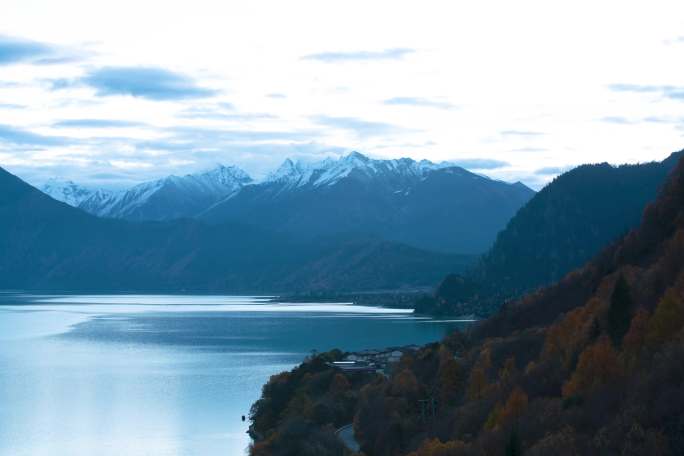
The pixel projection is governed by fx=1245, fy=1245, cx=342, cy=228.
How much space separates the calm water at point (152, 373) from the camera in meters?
50.8

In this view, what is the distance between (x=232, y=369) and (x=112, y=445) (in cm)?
2710

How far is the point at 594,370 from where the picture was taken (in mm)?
28750

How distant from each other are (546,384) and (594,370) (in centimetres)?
362

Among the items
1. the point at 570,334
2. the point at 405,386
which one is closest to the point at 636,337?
the point at 570,334

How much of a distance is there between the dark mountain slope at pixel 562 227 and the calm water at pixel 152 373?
27.1 m

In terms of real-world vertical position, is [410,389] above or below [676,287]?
below

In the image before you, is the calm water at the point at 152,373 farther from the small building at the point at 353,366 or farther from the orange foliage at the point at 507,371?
the orange foliage at the point at 507,371

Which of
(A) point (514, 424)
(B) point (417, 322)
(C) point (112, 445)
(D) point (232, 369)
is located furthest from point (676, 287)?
(B) point (417, 322)

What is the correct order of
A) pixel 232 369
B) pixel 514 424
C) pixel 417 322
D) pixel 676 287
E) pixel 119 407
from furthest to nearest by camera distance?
pixel 417 322 → pixel 232 369 → pixel 119 407 → pixel 676 287 → pixel 514 424

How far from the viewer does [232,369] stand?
250ft

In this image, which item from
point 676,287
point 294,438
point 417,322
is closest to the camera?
point 676,287

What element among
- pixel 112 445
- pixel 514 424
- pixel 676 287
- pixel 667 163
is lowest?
pixel 112 445

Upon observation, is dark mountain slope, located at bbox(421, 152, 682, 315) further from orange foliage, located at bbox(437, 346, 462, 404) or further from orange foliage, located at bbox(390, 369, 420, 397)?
orange foliage, located at bbox(437, 346, 462, 404)

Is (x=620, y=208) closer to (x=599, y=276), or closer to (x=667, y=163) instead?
(x=667, y=163)
